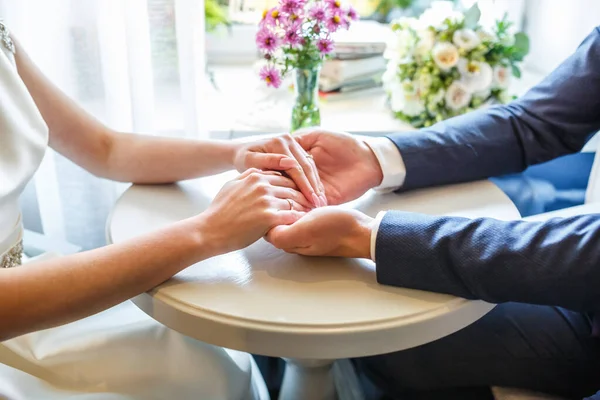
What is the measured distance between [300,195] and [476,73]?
72 centimetres

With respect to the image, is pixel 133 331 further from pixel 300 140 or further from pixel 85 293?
pixel 300 140

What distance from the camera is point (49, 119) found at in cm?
112

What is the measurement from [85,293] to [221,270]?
178mm

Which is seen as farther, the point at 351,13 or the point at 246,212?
the point at 351,13

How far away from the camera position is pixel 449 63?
149cm

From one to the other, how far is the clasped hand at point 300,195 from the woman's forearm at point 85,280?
3.0 inches

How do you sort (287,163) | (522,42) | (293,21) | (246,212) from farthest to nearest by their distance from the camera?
1. (522,42)
2. (293,21)
3. (287,163)
4. (246,212)

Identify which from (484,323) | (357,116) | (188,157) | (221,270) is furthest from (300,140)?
(357,116)

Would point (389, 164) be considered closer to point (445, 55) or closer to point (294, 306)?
point (294, 306)

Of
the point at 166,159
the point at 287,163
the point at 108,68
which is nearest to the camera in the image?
the point at 287,163

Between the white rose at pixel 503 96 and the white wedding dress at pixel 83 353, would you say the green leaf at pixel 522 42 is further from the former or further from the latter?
the white wedding dress at pixel 83 353

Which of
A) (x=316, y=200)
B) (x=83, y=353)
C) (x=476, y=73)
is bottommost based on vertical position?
(x=83, y=353)

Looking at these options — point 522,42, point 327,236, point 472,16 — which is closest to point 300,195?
point 327,236

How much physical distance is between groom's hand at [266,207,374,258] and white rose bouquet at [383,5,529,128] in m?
0.74
